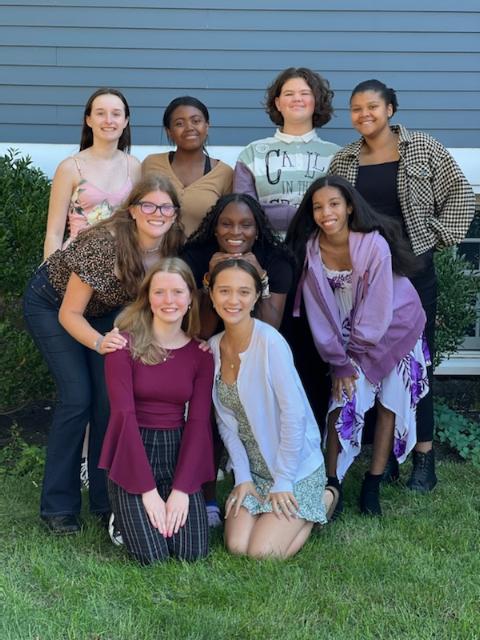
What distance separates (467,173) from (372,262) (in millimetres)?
2360

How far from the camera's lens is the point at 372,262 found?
3707 millimetres

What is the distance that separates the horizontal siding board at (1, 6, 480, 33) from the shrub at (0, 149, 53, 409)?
4.68 feet

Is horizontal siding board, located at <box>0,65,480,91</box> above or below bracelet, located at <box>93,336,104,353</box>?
above

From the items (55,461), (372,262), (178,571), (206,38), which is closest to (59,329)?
(55,461)

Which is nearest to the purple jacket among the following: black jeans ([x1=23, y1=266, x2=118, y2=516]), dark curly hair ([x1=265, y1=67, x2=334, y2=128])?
dark curly hair ([x1=265, y1=67, x2=334, y2=128])

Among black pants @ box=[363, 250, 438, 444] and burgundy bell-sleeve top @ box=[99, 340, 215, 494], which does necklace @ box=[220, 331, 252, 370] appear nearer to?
burgundy bell-sleeve top @ box=[99, 340, 215, 494]

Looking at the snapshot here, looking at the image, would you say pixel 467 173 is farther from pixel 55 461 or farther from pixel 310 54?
pixel 55 461

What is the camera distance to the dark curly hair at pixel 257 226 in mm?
3682

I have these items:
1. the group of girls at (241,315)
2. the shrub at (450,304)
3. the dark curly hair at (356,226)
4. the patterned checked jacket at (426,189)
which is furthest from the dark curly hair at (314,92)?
the shrub at (450,304)

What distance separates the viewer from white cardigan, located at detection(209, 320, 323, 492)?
348 cm

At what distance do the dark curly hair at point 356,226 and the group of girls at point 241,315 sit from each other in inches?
0.4

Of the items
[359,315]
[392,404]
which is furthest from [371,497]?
[359,315]

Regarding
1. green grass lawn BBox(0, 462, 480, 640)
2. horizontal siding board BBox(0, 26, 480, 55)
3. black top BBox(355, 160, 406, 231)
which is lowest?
green grass lawn BBox(0, 462, 480, 640)

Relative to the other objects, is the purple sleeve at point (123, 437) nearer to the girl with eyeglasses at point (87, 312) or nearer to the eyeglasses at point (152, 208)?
the girl with eyeglasses at point (87, 312)
